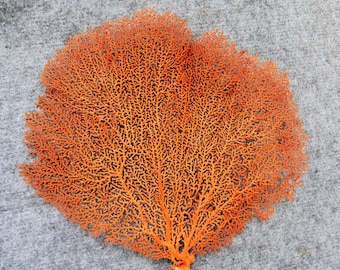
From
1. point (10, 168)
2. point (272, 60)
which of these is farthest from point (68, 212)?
point (272, 60)

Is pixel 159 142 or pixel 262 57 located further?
pixel 262 57

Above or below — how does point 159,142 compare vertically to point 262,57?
below

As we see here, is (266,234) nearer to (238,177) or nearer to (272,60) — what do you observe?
(238,177)
